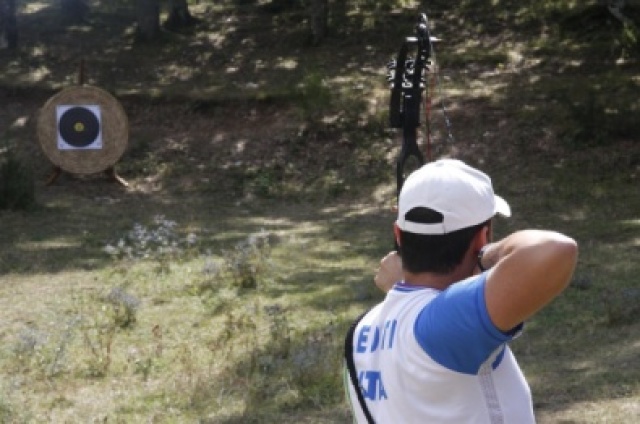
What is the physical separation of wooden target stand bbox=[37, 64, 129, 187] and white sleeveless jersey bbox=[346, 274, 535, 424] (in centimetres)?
1430

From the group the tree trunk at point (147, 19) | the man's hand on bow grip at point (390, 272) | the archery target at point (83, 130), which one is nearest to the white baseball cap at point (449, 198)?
the man's hand on bow grip at point (390, 272)

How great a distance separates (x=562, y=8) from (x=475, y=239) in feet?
64.0

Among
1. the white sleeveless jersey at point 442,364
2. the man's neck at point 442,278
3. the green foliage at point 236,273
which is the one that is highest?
the man's neck at point 442,278

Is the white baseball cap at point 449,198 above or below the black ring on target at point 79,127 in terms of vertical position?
above

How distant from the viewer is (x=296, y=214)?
47.0 feet

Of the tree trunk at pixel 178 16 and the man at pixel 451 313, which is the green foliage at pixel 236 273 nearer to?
the man at pixel 451 313

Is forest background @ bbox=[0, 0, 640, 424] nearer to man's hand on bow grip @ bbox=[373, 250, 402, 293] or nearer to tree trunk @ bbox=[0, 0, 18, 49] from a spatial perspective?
tree trunk @ bbox=[0, 0, 18, 49]

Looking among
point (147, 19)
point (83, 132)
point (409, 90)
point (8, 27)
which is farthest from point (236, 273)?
point (8, 27)

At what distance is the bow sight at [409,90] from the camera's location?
5363mm

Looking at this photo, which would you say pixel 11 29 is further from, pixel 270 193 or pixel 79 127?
pixel 270 193

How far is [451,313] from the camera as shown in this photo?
7.03 ft

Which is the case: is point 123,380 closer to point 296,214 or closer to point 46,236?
point 46,236

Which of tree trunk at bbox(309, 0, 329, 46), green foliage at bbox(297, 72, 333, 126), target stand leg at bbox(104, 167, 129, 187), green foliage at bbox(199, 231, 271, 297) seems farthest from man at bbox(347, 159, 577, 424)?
tree trunk at bbox(309, 0, 329, 46)

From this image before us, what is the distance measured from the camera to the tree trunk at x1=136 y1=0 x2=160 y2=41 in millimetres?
22484
